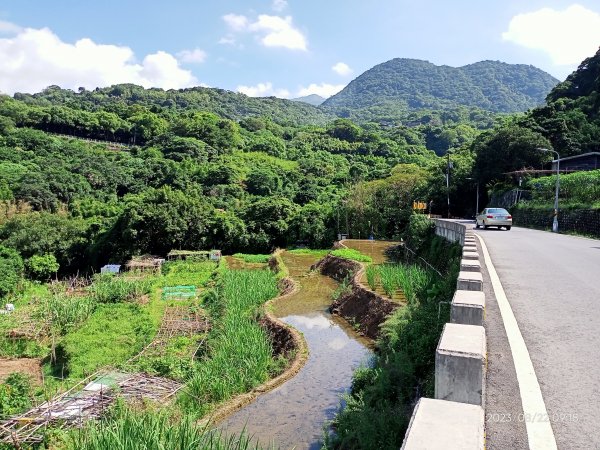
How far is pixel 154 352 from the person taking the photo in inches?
531

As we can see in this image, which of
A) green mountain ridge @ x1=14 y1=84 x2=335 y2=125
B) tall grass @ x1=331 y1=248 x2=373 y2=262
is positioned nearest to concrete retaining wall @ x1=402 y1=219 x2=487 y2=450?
tall grass @ x1=331 y1=248 x2=373 y2=262

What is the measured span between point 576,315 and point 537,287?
6.21 feet

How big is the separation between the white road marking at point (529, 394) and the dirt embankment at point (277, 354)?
518 centimetres

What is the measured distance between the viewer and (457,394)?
3.19 metres

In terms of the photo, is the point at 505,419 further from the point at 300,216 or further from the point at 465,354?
the point at 300,216

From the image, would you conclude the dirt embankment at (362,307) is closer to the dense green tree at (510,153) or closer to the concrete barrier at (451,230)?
the concrete barrier at (451,230)

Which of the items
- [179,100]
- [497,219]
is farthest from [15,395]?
[179,100]

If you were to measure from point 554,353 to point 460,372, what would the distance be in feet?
6.67

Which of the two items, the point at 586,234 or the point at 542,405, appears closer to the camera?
the point at 542,405

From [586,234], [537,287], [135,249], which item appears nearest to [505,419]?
[537,287]

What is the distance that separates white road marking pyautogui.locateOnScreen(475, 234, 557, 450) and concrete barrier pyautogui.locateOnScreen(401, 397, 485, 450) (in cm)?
67

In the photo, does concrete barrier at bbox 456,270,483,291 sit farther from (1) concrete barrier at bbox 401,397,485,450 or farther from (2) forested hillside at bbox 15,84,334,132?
(2) forested hillside at bbox 15,84,334,132

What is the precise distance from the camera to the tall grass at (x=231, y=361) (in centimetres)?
1028

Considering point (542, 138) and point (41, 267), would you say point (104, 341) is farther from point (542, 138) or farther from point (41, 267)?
point (542, 138)
